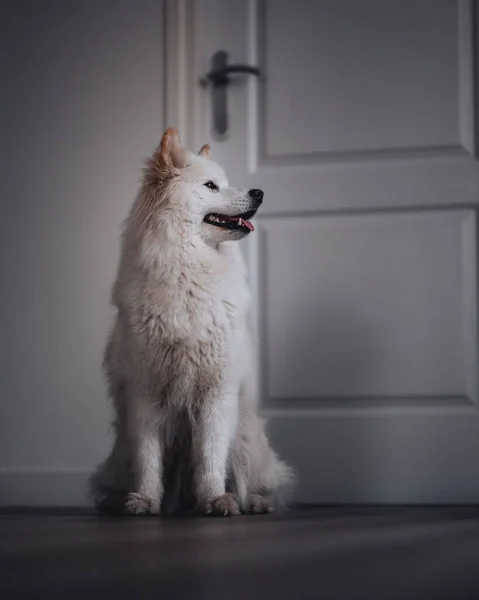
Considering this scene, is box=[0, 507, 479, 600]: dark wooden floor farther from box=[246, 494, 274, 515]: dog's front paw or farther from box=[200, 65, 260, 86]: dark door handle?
box=[200, 65, 260, 86]: dark door handle

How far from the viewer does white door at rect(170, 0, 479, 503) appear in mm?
2580

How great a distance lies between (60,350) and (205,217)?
91cm

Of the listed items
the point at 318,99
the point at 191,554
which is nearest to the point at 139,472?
the point at 191,554

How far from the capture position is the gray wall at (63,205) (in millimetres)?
2822

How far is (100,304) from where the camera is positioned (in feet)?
9.29

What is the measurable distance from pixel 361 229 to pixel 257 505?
94 cm

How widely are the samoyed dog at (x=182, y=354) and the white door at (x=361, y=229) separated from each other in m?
0.44

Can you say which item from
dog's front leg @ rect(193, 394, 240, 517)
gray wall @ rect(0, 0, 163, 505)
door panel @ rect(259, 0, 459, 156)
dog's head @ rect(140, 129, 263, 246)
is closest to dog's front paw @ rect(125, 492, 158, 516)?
dog's front leg @ rect(193, 394, 240, 517)

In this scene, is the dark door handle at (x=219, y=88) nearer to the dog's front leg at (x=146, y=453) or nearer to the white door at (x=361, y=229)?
the white door at (x=361, y=229)

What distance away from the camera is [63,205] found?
2.89 m

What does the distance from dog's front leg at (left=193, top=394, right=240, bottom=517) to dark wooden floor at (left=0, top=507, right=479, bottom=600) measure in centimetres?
11

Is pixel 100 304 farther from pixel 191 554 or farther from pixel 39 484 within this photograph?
pixel 191 554

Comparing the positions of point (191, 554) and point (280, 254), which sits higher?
point (280, 254)

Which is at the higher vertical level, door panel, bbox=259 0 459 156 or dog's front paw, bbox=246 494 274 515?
door panel, bbox=259 0 459 156
